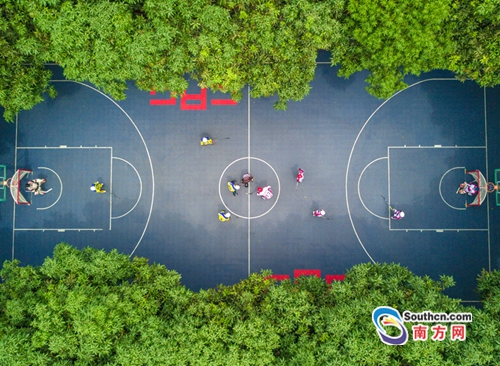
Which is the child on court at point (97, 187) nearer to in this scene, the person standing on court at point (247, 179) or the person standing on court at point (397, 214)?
the person standing on court at point (247, 179)

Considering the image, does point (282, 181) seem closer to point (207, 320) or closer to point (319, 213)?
point (319, 213)

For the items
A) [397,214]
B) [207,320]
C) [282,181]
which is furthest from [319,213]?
[207,320]

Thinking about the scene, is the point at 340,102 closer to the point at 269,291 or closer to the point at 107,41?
the point at 269,291

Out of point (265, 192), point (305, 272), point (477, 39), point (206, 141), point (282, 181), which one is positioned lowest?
point (305, 272)

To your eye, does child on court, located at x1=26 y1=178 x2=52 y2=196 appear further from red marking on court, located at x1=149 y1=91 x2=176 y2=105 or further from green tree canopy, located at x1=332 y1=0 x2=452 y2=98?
green tree canopy, located at x1=332 y1=0 x2=452 y2=98

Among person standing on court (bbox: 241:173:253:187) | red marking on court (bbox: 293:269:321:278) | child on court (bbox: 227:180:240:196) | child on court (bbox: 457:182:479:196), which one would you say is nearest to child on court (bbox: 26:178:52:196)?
child on court (bbox: 227:180:240:196)

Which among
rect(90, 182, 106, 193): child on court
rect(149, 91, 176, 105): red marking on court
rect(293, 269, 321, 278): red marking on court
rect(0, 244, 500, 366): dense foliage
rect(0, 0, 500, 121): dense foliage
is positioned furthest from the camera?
rect(149, 91, 176, 105): red marking on court
